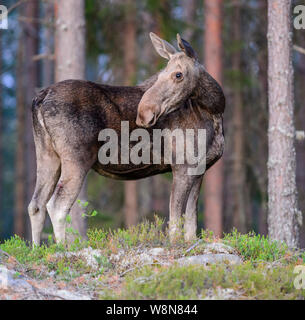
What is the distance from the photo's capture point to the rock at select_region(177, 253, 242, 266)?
662 centimetres

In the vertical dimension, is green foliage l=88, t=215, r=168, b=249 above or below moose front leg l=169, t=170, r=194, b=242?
below

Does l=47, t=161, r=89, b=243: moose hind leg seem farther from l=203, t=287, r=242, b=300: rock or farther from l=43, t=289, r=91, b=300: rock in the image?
l=203, t=287, r=242, b=300: rock

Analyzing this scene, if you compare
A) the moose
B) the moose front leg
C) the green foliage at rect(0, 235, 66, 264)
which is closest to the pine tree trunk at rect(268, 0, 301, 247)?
the moose

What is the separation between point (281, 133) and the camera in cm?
943

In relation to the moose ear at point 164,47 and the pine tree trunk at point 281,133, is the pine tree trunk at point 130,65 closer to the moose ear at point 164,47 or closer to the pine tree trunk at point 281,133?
the pine tree trunk at point 281,133

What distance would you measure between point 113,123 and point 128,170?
0.78 m

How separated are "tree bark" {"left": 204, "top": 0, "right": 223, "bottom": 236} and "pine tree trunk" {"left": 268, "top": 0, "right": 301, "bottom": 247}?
4468 mm

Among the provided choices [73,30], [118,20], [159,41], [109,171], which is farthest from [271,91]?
[118,20]

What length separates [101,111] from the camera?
7633 millimetres

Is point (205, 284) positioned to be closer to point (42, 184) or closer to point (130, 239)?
point (130, 239)

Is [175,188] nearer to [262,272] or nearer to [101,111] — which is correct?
[101,111]

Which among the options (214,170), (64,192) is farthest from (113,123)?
(214,170)

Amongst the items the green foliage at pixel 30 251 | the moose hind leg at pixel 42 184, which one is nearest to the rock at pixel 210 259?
the green foliage at pixel 30 251

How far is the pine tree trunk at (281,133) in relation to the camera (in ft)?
30.6
